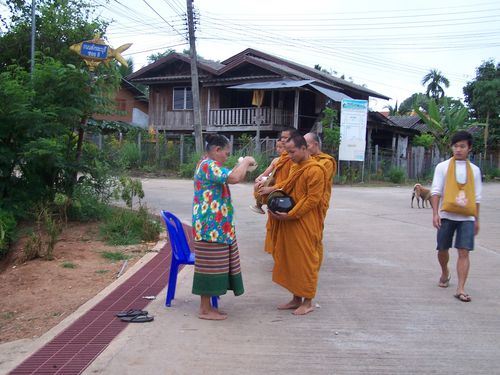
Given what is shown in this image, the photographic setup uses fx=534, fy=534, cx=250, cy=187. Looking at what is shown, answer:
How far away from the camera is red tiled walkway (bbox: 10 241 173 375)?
363cm

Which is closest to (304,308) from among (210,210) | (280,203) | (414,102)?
(280,203)

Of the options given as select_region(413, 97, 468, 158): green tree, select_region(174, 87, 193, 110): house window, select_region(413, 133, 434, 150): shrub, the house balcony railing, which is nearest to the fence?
the house balcony railing

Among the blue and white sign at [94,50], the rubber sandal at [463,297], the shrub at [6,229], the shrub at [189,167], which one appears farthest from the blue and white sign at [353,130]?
the rubber sandal at [463,297]

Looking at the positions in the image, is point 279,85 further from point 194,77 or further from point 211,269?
point 211,269

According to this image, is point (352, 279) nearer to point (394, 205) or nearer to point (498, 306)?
point (498, 306)

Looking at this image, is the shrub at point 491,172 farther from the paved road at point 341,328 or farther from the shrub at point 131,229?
the shrub at point 131,229

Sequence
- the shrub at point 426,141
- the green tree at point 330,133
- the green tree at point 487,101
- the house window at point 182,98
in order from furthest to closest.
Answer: the green tree at point 487,101 < the house window at point 182,98 < the shrub at point 426,141 < the green tree at point 330,133

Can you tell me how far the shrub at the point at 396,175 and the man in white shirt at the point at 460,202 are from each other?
62.7 ft

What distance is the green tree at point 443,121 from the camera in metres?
25.6

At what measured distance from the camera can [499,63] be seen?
35.4 metres

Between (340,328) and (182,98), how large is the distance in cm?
2603

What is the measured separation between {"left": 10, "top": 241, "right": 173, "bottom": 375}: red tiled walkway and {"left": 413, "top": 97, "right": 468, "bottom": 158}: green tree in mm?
22326

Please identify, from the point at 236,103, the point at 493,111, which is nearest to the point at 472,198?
the point at 236,103

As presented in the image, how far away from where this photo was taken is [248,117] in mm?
26094
